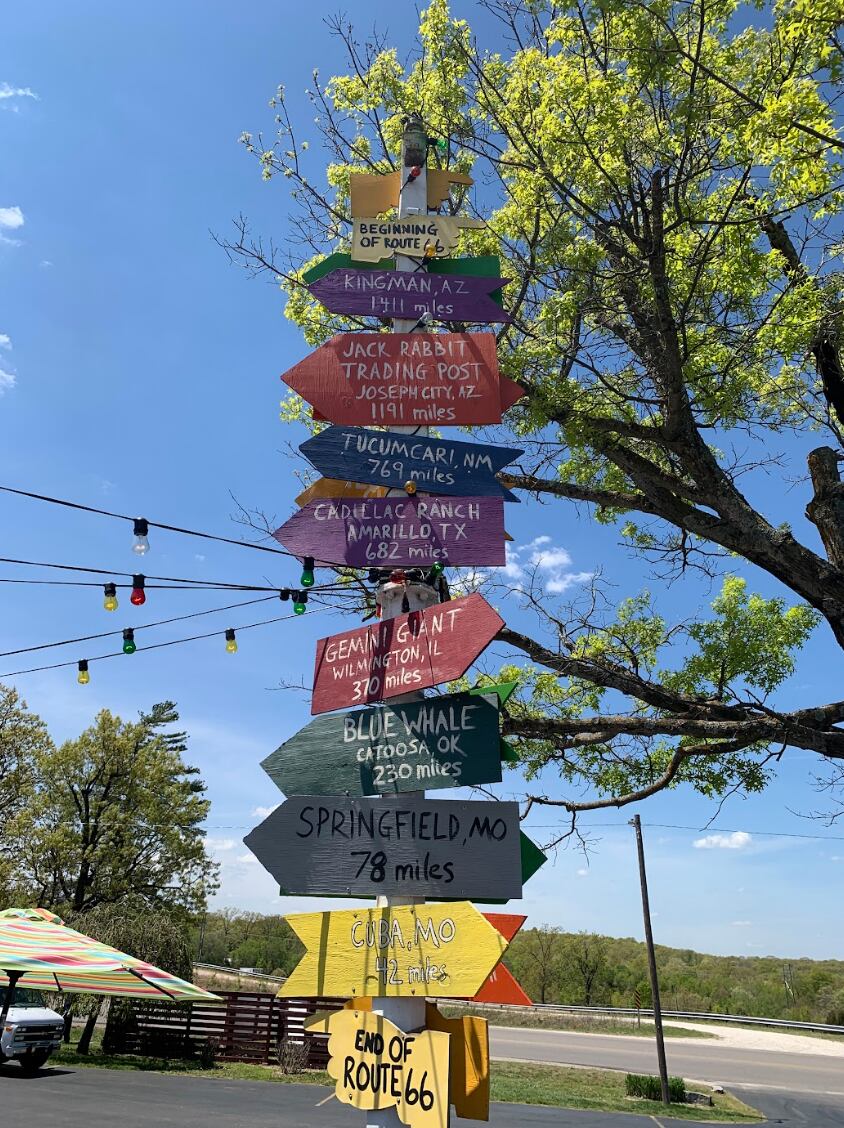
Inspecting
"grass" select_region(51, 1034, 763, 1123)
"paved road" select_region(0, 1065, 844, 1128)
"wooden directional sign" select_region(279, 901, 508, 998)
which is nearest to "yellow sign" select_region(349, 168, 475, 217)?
"wooden directional sign" select_region(279, 901, 508, 998)

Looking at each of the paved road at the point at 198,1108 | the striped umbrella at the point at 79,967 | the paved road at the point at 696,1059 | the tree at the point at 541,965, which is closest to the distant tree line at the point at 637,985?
the tree at the point at 541,965

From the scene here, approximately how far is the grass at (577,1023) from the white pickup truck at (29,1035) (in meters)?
19.4

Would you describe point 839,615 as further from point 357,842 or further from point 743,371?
point 357,842

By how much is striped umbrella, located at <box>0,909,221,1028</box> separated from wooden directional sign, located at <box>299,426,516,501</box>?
5159mm

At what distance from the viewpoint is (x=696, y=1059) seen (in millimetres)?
25562

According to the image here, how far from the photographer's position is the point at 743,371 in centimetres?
746

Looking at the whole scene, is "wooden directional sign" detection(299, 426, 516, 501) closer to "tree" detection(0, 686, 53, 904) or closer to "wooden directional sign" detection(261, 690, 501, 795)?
"wooden directional sign" detection(261, 690, 501, 795)

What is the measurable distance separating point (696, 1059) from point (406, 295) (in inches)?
1123

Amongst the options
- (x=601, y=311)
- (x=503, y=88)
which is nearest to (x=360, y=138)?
(x=503, y=88)

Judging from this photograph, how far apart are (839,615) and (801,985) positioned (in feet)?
159

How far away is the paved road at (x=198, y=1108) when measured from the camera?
11734 millimetres

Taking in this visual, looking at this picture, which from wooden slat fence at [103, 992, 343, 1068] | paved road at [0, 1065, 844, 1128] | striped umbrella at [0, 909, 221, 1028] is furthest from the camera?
wooden slat fence at [103, 992, 343, 1068]

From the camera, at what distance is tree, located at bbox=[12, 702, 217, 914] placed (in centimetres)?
2477

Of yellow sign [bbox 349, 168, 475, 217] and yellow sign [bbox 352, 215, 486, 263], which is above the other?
yellow sign [bbox 349, 168, 475, 217]
